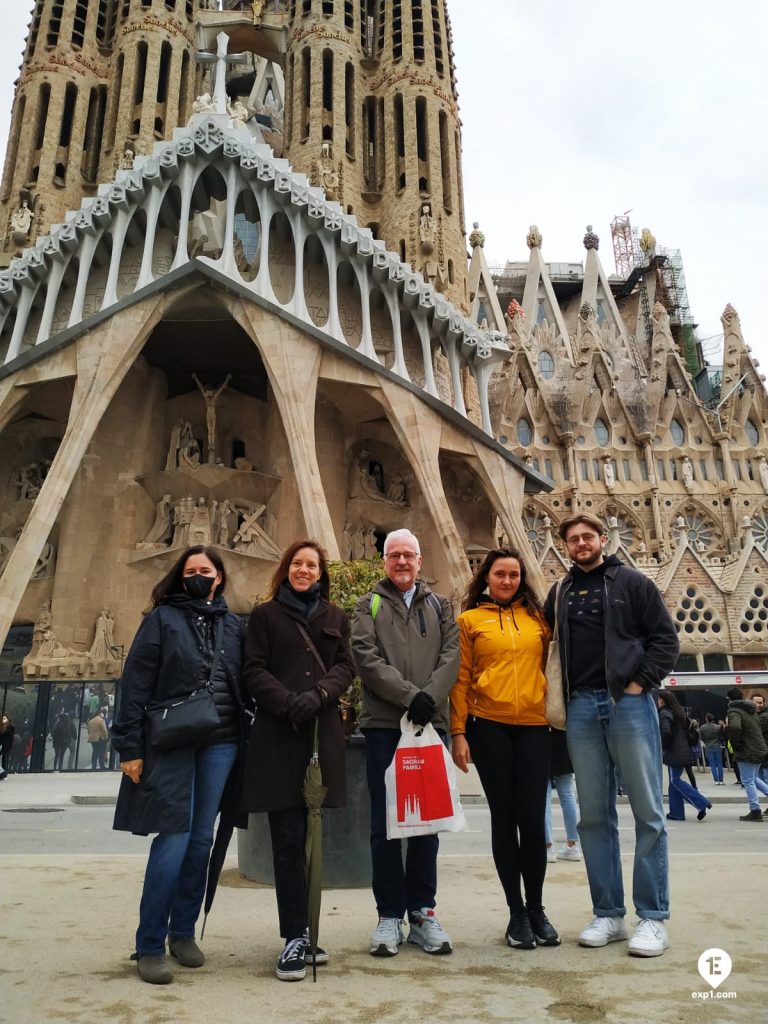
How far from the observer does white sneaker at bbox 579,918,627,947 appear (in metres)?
3.01

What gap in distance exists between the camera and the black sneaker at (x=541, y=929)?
3.04 metres

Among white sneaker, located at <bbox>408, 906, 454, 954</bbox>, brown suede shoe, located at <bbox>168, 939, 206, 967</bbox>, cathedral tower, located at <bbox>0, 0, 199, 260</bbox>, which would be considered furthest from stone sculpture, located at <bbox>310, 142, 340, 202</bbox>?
brown suede shoe, located at <bbox>168, 939, 206, 967</bbox>

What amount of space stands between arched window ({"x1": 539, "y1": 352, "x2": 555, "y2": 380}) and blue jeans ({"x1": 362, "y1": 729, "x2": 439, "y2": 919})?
3606 cm

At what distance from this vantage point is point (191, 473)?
63.9ft

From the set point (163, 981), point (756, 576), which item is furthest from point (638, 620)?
point (756, 576)

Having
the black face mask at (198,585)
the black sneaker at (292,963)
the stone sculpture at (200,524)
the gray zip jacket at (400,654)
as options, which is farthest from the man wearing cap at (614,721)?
the stone sculpture at (200,524)

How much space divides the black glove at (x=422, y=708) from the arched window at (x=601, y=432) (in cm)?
3352

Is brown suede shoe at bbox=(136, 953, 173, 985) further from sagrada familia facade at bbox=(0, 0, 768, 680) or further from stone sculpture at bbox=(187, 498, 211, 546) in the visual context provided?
stone sculpture at bbox=(187, 498, 211, 546)

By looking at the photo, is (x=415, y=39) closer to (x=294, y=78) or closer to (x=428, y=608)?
(x=294, y=78)

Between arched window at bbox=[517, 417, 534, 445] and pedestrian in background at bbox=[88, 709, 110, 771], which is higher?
arched window at bbox=[517, 417, 534, 445]

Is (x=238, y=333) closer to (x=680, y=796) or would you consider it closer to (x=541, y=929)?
(x=680, y=796)

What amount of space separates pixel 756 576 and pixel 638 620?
24.6 m

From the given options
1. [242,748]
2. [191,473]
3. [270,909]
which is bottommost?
[270,909]

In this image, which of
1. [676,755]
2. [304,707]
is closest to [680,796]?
[676,755]
